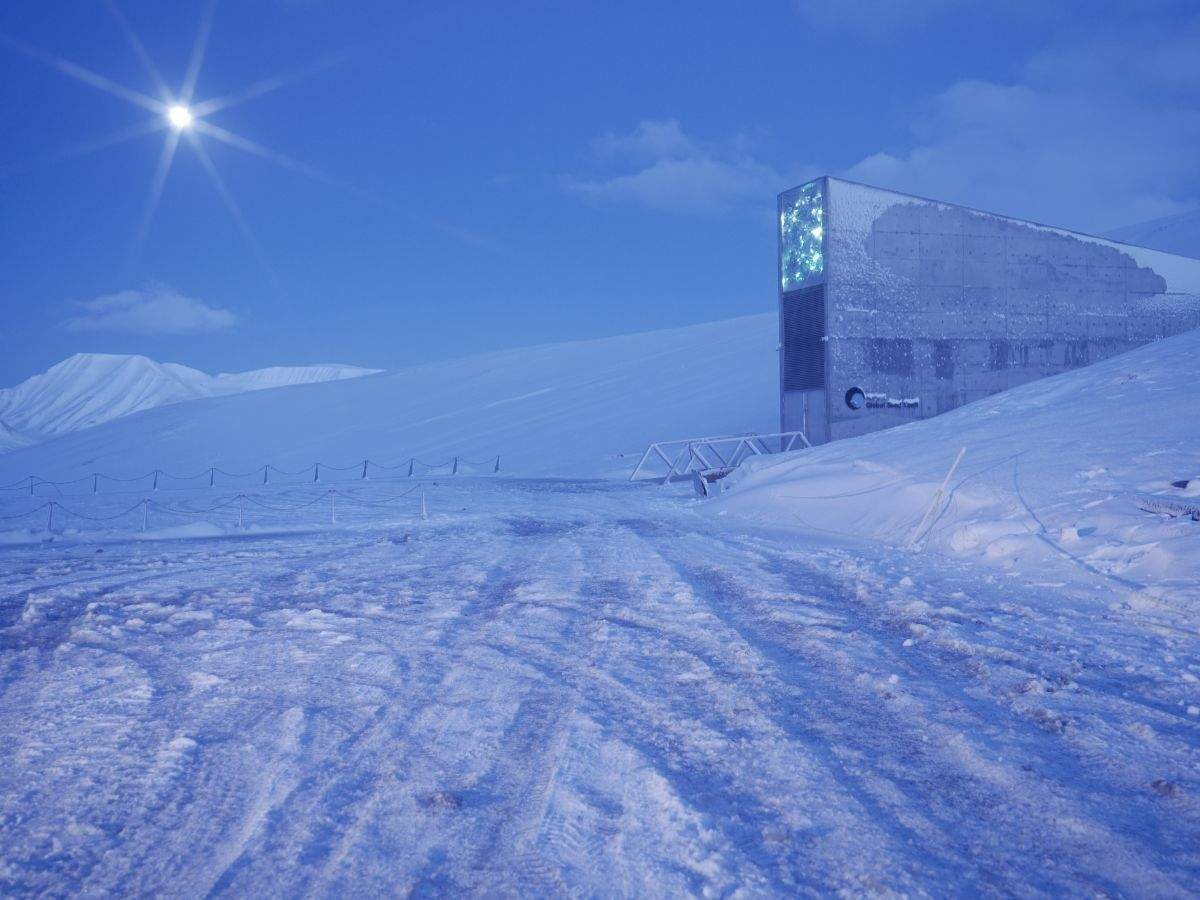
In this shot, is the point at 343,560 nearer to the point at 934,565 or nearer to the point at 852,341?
the point at 934,565

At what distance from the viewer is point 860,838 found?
118 inches

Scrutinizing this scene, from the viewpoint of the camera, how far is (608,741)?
156 inches

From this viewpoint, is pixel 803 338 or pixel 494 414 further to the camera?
pixel 494 414

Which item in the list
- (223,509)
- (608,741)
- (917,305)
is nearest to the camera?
(608,741)

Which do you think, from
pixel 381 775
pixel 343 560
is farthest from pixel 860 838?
pixel 343 560

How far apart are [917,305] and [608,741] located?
1902 cm

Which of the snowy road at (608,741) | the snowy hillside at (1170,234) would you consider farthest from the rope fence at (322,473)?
the snowy hillside at (1170,234)

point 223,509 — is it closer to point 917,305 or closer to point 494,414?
point 917,305

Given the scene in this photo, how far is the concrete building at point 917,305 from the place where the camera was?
19.7m

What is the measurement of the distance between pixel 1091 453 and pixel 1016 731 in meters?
8.63

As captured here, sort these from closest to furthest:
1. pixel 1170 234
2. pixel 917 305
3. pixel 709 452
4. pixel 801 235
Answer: pixel 917 305, pixel 801 235, pixel 709 452, pixel 1170 234

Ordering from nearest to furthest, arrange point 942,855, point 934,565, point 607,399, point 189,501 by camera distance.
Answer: point 942,855 < point 934,565 < point 189,501 < point 607,399

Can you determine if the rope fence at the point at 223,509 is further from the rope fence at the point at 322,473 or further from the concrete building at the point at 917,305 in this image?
the concrete building at the point at 917,305

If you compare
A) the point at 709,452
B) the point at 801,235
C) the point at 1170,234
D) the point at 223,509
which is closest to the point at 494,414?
the point at 709,452
